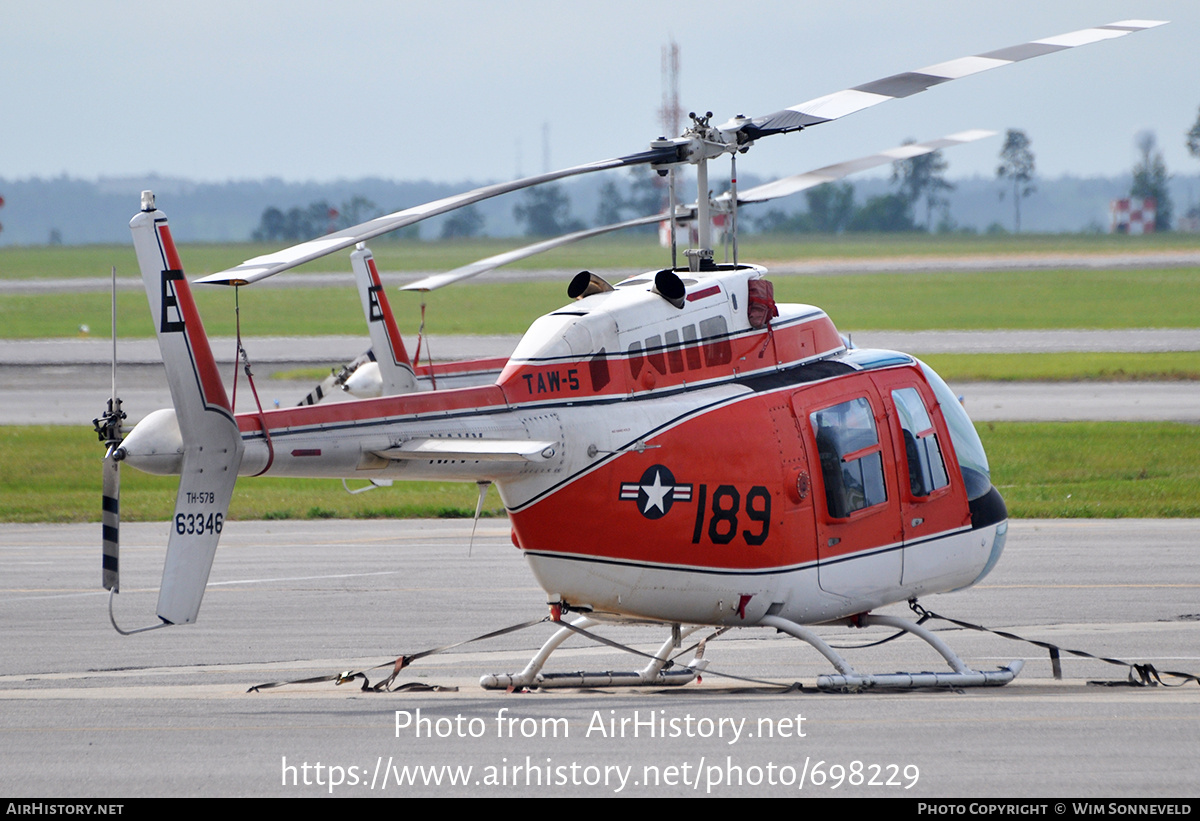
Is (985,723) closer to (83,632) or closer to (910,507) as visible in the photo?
(910,507)

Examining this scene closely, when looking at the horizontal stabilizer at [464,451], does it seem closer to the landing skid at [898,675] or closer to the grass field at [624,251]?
the landing skid at [898,675]

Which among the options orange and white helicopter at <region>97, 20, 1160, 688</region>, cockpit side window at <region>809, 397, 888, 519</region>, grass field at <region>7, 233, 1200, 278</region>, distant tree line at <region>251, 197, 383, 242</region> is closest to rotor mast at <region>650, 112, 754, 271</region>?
orange and white helicopter at <region>97, 20, 1160, 688</region>

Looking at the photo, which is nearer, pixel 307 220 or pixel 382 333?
pixel 382 333

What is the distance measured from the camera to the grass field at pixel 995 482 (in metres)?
22.4

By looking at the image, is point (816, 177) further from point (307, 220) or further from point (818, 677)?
point (307, 220)

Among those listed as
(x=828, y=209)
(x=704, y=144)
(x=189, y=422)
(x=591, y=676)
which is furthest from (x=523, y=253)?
(x=828, y=209)

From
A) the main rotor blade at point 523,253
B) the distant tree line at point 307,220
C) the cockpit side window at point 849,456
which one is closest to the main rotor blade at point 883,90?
the main rotor blade at point 523,253

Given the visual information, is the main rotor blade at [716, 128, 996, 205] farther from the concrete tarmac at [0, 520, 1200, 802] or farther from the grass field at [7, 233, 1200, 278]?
the grass field at [7, 233, 1200, 278]

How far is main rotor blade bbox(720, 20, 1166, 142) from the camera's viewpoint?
10625mm

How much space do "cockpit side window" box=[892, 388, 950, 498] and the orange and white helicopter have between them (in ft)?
0.07

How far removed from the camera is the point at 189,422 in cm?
903

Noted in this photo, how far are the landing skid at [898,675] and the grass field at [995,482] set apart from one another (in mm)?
10699

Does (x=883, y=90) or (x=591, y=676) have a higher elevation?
(x=883, y=90)

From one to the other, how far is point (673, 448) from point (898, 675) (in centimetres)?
259
